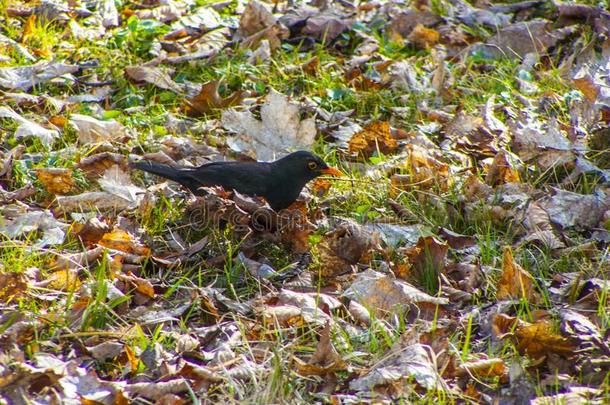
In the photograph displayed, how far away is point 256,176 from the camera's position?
14.6 ft

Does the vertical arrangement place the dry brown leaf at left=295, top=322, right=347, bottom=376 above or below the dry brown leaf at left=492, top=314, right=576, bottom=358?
below

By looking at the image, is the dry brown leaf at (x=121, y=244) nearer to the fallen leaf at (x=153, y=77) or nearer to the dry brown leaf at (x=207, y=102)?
the dry brown leaf at (x=207, y=102)

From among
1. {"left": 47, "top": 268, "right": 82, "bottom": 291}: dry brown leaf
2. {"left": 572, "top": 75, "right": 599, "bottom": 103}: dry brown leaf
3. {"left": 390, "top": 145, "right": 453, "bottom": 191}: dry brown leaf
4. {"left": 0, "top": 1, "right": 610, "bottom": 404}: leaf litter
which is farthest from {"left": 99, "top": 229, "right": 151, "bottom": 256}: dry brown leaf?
{"left": 572, "top": 75, "right": 599, "bottom": 103}: dry brown leaf

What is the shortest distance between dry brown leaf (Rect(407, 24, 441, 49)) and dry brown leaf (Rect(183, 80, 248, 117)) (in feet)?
5.38

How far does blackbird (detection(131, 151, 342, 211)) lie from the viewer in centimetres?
436

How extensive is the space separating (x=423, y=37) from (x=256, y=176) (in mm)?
2386

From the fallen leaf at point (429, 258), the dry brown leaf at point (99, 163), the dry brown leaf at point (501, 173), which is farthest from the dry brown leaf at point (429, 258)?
the dry brown leaf at point (99, 163)

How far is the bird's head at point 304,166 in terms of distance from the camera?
14.5 feet

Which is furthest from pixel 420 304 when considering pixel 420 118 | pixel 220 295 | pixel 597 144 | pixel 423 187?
pixel 420 118

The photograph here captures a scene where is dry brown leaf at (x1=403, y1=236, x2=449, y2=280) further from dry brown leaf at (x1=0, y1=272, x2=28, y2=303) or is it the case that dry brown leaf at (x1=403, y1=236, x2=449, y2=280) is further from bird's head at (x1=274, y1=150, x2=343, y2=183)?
dry brown leaf at (x1=0, y1=272, x2=28, y2=303)

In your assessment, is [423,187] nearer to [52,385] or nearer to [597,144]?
[597,144]

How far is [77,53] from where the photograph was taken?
5801 mm

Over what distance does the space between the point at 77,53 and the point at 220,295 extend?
2932 millimetres

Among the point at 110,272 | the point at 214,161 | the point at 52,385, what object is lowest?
the point at 214,161
